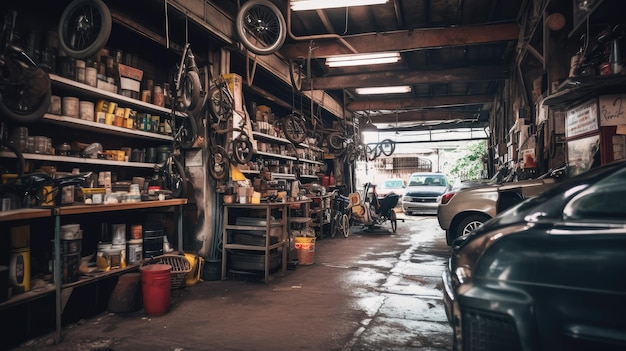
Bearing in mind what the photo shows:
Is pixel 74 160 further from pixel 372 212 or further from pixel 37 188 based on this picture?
pixel 372 212

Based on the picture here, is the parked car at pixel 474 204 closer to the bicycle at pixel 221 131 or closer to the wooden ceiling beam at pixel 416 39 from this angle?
the wooden ceiling beam at pixel 416 39

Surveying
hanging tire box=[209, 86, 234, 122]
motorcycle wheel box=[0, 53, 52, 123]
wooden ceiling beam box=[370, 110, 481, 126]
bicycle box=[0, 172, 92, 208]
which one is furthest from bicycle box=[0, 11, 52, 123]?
wooden ceiling beam box=[370, 110, 481, 126]

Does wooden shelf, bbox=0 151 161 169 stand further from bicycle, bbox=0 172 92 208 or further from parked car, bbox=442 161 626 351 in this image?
parked car, bbox=442 161 626 351

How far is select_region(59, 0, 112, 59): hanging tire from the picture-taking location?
3.24 m

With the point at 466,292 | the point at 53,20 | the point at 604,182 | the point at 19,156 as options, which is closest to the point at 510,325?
the point at 466,292

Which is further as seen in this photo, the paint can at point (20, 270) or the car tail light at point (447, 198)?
the car tail light at point (447, 198)

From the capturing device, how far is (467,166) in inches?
784

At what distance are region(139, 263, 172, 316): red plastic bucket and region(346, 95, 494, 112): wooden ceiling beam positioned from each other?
8.65 m

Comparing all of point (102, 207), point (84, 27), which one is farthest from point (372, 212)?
point (84, 27)

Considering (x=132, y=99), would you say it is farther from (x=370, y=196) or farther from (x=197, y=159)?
(x=370, y=196)

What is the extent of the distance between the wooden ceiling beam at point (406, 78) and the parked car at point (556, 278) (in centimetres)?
655

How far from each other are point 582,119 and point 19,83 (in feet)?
16.2

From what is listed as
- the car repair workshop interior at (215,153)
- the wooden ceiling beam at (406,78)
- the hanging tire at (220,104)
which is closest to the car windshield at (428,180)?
the car repair workshop interior at (215,153)

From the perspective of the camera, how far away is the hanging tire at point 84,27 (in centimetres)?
324
